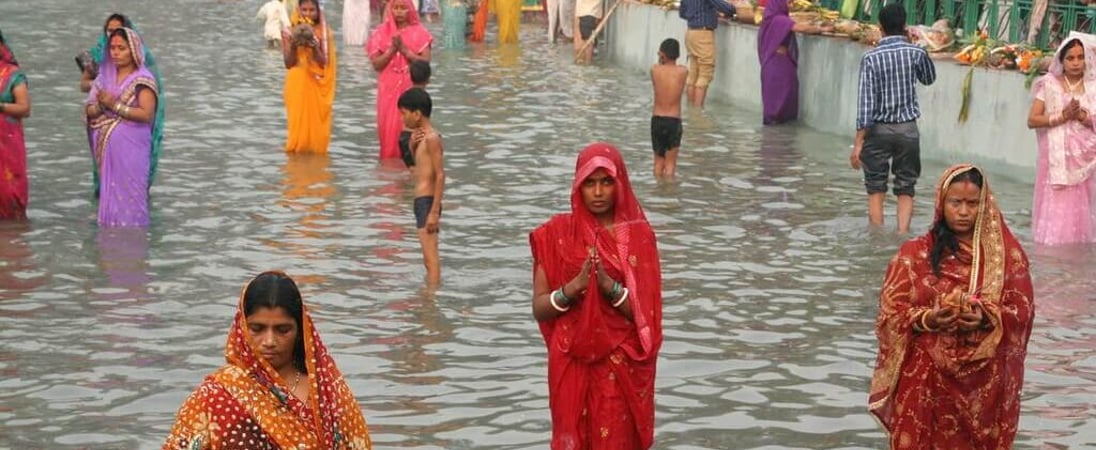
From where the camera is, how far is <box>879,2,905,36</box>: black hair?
40.9ft

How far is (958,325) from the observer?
19.5 ft

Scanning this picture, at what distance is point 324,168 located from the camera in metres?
15.3

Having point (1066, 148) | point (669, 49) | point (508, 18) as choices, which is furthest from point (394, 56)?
point (508, 18)

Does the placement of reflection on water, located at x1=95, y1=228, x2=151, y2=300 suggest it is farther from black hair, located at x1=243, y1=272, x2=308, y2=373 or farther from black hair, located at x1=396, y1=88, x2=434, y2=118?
black hair, located at x1=243, y1=272, x2=308, y2=373

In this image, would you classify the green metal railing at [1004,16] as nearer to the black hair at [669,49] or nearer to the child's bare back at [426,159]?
the black hair at [669,49]

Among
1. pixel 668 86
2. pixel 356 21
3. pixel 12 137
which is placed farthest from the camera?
pixel 356 21

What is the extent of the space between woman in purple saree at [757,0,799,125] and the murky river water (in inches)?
14.9

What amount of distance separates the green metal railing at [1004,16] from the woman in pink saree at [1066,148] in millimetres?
2960

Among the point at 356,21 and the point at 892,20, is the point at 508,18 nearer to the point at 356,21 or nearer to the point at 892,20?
the point at 356,21

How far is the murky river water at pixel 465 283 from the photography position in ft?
26.8

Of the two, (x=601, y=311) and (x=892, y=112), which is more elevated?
(x=601, y=311)

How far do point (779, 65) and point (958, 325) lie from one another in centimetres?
1299

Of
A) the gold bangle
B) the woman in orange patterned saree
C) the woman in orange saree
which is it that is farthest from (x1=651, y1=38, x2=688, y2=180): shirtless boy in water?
the woman in orange patterned saree

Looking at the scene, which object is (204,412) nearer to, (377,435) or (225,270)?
(377,435)
